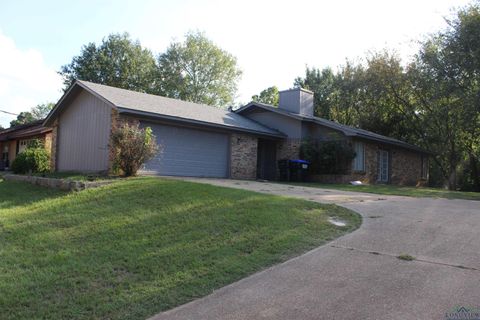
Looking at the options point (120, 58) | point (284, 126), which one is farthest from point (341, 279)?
point (120, 58)

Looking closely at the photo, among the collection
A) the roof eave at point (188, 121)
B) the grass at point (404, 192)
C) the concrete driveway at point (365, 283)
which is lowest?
the concrete driveway at point (365, 283)

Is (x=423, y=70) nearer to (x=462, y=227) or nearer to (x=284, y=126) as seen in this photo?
(x=284, y=126)

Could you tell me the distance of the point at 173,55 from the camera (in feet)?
145

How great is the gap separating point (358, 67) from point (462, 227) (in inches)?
936

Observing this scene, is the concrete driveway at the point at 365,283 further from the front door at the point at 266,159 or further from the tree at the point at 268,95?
the tree at the point at 268,95

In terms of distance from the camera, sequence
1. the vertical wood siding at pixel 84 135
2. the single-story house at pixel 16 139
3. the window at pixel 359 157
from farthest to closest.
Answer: the single-story house at pixel 16 139 → the window at pixel 359 157 → the vertical wood siding at pixel 84 135

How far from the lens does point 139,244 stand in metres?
Answer: 6.87

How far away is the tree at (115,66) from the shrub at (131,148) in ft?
92.5

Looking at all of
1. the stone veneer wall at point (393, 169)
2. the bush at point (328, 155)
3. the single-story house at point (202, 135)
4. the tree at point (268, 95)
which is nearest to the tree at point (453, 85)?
the stone veneer wall at point (393, 169)

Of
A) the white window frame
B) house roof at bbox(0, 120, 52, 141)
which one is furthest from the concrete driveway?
house roof at bbox(0, 120, 52, 141)

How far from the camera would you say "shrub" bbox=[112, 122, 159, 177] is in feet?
45.3

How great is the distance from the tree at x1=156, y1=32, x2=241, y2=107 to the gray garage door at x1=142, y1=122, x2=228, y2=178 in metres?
26.0

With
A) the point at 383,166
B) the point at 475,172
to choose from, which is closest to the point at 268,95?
the point at 475,172

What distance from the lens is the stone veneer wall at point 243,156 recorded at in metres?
19.4
